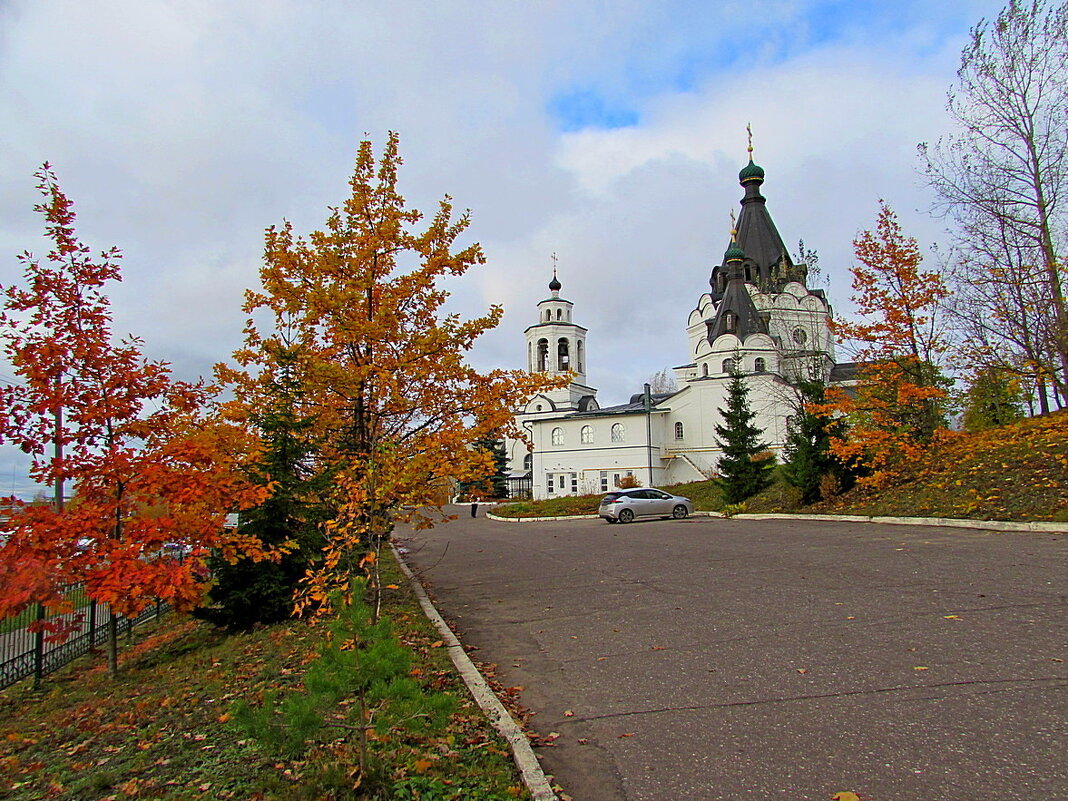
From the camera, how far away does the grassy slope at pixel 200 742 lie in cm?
404

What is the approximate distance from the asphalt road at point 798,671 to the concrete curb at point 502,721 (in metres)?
0.18

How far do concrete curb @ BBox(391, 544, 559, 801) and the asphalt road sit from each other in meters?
0.18

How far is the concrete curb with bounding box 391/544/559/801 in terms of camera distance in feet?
12.7

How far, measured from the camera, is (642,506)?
28656 millimetres

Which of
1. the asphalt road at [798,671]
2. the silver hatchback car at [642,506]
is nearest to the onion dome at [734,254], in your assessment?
the silver hatchback car at [642,506]

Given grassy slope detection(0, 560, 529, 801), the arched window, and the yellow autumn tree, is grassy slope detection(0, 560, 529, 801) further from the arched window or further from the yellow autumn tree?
the arched window

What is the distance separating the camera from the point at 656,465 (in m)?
55.8

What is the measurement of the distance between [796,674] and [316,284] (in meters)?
6.72

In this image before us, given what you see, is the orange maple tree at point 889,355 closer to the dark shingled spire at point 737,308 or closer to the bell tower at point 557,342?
the dark shingled spire at point 737,308

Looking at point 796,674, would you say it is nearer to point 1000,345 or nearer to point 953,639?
point 953,639

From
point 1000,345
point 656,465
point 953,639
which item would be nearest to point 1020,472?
point 1000,345

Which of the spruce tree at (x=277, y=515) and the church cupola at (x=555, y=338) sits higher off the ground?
the church cupola at (x=555, y=338)

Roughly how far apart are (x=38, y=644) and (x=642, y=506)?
2287 cm

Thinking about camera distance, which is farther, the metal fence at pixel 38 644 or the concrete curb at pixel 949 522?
the concrete curb at pixel 949 522
